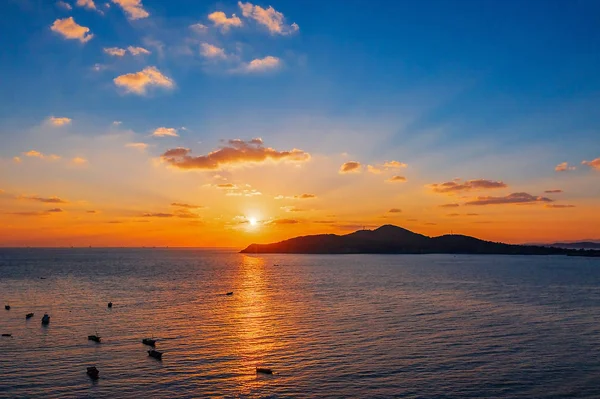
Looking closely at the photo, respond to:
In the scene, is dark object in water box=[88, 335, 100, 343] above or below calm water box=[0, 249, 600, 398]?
above

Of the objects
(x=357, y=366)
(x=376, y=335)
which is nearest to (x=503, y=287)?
(x=376, y=335)

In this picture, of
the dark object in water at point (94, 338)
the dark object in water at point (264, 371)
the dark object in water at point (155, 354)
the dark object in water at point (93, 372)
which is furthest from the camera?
the dark object in water at point (94, 338)

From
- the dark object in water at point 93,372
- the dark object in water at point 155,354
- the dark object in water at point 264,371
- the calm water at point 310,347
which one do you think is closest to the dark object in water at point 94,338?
the calm water at point 310,347

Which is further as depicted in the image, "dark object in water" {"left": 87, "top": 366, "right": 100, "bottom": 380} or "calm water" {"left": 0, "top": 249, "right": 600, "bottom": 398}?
"dark object in water" {"left": 87, "top": 366, "right": 100, "bottom": 380}

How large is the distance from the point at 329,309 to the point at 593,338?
4586 cm

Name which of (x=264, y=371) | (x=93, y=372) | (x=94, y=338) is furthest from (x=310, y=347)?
(x=94, y=338)

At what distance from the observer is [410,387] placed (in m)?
43.0

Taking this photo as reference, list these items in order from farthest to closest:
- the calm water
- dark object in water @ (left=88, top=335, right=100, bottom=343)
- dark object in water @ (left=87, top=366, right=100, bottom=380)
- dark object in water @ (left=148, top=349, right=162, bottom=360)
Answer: dark object in water @ (left=88, top=335, right=100, bottom=343), dark object in water @ (left=148, top=349, right=162, bottom=360), dark object in water @ (left=87, top=366, right=100, bottom=380), the calm water

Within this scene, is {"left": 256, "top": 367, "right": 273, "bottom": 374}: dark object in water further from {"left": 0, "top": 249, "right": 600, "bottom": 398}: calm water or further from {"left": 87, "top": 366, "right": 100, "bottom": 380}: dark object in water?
{"left": 87, "top": 366, "right": 100, "bottom": 380}: dark object in water

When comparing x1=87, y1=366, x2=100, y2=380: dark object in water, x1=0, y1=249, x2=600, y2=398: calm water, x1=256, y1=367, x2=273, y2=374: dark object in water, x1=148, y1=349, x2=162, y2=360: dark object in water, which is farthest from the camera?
x1=148, y1=349, x2=162, y2=360: dark object in water

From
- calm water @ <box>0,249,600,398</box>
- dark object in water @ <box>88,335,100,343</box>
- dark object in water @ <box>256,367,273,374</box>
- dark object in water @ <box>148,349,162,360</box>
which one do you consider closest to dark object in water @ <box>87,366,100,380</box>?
calm water @ <box>0,249,600,398</box>

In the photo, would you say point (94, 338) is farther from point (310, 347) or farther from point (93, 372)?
point (310, 347)

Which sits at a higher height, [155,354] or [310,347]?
[155,354]

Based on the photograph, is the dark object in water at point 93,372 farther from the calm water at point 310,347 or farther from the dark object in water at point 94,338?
the dark object in water at point 94,338
